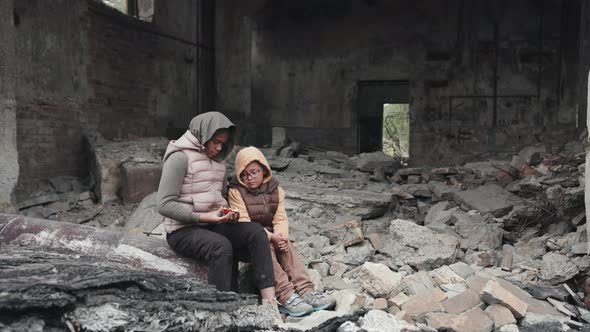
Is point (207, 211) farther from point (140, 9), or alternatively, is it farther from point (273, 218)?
point (140, 9)

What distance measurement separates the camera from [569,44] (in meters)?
11.3

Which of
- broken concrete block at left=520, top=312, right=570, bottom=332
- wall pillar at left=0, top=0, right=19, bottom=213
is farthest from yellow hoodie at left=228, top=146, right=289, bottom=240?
wall pillar at left=0, top=0, right=19, bottom=213

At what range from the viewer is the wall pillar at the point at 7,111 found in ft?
17.1

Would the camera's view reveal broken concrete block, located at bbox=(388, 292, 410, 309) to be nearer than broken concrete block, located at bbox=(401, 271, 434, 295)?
Yes

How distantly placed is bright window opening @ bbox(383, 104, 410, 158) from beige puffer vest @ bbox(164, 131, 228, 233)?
13832 mm

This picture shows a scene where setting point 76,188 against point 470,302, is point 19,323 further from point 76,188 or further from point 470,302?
point 76,188

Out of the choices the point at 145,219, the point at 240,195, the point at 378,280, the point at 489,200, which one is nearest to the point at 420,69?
the point at 489,200

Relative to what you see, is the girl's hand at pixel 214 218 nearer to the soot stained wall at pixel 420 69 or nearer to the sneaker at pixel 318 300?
the sneaker at pixel 318 300

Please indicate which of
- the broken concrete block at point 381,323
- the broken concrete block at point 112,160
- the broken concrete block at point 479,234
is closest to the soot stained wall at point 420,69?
the broken concrete block at point 112,160

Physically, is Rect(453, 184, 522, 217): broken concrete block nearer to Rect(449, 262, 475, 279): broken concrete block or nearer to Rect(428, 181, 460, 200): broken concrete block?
Rect(428, 181, 460, 200): broken concrete block

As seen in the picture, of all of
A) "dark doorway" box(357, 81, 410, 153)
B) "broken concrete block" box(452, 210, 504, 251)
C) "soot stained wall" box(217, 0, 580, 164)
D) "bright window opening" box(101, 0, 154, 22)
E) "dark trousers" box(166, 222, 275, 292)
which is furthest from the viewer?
"dark doorway" box(357, 81, 410, 153)

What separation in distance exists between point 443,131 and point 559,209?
286 inches

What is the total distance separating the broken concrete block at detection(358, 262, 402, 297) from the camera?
11.7ft

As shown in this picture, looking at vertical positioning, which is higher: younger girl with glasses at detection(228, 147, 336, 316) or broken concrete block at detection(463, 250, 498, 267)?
younger girl with glasses at detection(228, 147, 336, 316)
